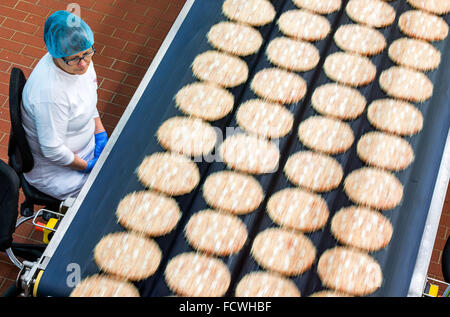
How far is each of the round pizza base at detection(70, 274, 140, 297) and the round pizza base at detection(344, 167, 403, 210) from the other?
37.0 inches

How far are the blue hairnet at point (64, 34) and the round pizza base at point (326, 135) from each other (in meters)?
1.07

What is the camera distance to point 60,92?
2459 millimetres

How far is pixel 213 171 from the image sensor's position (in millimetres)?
2168

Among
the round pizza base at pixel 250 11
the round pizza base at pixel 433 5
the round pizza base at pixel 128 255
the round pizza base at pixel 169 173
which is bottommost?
the round pizza base at pixel 128 255

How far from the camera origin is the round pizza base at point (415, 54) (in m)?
2.57

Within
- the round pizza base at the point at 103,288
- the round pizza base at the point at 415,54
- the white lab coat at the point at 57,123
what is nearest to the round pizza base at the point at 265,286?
the round pizza base at the point at 103,288

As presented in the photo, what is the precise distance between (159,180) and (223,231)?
340mm

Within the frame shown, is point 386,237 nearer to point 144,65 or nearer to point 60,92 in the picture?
point 60,92

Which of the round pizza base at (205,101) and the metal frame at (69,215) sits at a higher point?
the round pizza base at (205,101)

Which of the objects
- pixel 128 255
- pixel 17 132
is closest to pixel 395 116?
pixel 128 255

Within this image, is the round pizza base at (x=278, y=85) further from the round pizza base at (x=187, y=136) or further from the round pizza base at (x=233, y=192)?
the round pizza base at (x=233, y=192)

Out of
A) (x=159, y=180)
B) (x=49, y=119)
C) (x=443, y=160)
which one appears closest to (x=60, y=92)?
(x=49, y=119)
